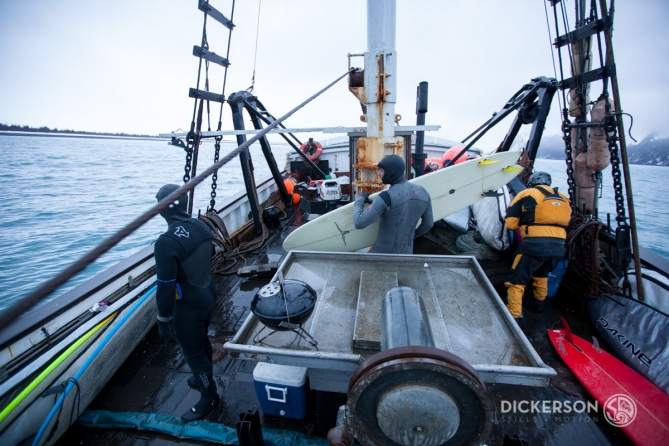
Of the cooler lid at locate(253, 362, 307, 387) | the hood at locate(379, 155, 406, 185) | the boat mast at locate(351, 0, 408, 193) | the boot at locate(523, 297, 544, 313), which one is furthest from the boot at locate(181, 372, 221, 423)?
the boot at locate(523, 297, 544, 313)

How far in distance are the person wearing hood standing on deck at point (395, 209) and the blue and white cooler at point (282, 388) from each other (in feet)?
4.77

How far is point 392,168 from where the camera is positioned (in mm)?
2953

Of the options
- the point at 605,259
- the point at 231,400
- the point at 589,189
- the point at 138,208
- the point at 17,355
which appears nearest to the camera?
the point at 17,355

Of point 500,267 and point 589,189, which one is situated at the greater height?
point 589,189

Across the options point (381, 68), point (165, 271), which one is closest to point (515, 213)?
point (381, 68)

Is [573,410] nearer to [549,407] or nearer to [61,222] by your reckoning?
[549,407]

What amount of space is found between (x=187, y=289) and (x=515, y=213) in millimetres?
3906

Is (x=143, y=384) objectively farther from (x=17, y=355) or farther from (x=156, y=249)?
(x=156, y=249)

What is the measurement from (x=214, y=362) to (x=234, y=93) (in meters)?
5.36

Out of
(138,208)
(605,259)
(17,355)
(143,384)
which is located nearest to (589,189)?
(605,259)

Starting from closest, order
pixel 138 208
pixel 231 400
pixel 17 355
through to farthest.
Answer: pixel 17 355 < pixel 231 400 < pixel 138 208

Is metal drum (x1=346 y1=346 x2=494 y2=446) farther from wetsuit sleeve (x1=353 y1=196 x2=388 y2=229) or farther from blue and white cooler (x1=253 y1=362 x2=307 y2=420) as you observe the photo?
wetsuit sleeve (x1=353 y1=196 x2=388 y2=229)

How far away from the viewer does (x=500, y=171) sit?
4.95 meters

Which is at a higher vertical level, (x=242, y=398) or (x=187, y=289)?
(x=187, y=289)
